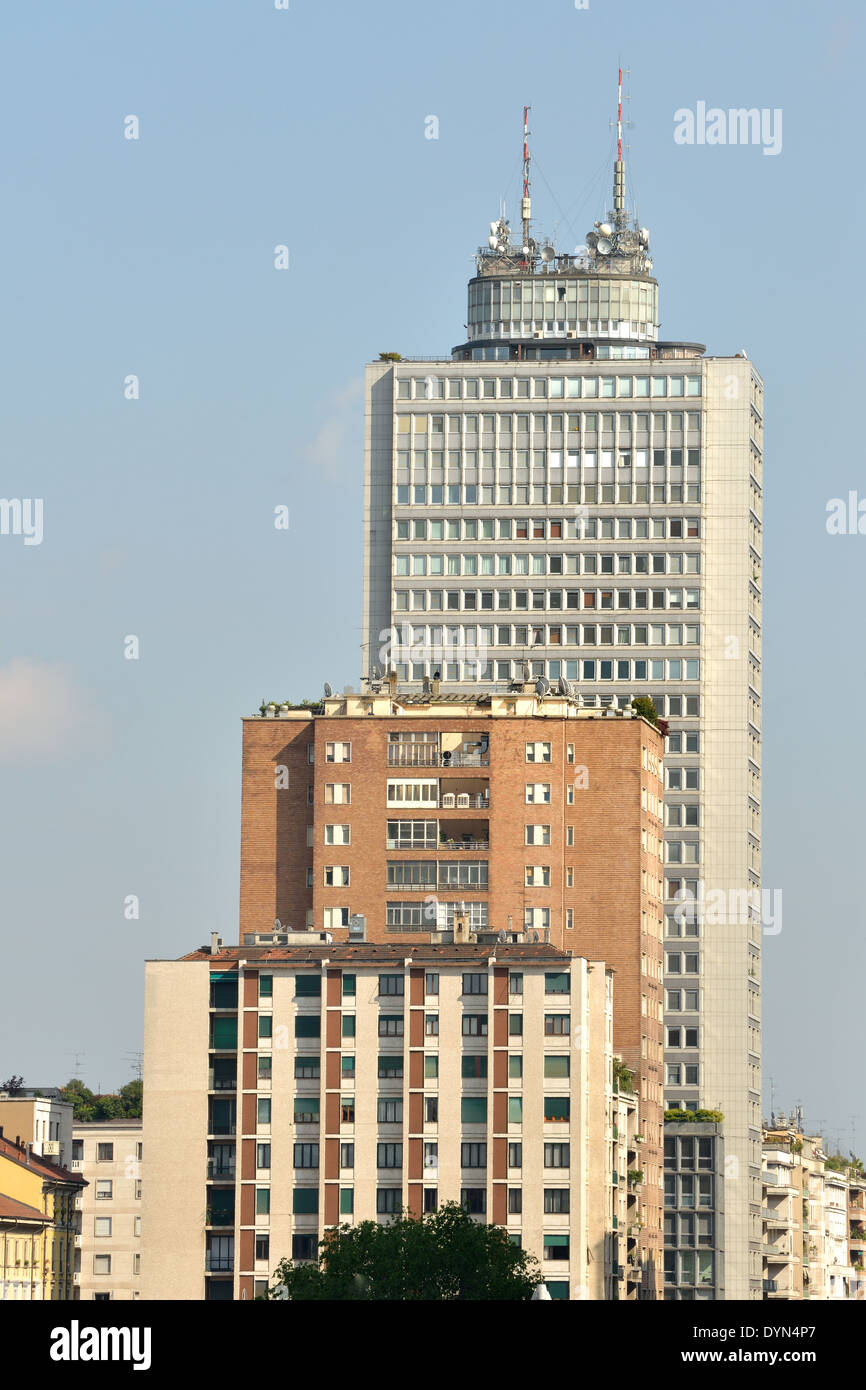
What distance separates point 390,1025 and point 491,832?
41.8m

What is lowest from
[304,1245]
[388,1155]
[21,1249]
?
[304,1245]

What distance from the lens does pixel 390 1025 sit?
506ft

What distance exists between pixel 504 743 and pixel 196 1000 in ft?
142

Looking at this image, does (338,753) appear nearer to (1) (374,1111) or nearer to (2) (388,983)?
(2) (388,983)

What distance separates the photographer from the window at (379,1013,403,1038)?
15425 cm

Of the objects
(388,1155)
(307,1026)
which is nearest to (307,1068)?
(307,1026)

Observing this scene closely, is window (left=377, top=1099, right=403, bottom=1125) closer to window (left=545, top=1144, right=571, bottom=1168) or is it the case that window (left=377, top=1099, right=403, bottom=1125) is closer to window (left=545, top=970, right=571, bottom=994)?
window (left=545, top=1144, right=571, bottom=1168)

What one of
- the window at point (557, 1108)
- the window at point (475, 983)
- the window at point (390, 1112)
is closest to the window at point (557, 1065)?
the window at point (557, 1108)

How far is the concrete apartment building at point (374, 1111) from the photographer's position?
15162 cm

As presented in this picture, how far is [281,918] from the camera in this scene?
19975cm

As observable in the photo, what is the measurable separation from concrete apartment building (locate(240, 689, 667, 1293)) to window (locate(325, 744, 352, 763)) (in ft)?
0.46
